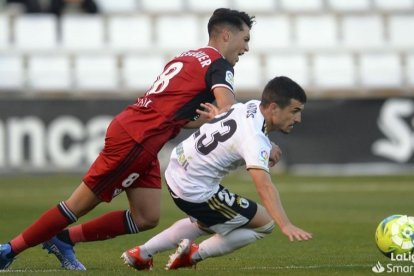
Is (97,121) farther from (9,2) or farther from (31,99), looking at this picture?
(9,2)

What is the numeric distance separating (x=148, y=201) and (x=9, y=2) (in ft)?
53.6

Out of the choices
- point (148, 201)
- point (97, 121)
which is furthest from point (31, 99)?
point (148, 201)

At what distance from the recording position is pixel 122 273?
7980mm

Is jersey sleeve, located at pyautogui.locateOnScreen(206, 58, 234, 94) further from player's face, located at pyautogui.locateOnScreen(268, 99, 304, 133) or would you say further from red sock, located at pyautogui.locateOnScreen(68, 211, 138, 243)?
red sock, located at pyautogui.locateOnScreen(68, 211, 138, 243)

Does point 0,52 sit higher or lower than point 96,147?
higher

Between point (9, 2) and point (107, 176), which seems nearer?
point (107, 176)

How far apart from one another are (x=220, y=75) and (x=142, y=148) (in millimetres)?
816

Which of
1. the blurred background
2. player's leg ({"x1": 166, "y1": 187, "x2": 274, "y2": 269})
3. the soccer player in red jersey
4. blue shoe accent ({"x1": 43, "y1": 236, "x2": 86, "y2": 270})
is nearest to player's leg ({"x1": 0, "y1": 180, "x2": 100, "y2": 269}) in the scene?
the soccer player in red jersey

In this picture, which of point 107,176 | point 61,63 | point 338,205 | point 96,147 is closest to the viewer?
point 107,176

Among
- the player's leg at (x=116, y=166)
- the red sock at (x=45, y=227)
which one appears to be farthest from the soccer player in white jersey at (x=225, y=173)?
the red sock at (x=45, y=227)

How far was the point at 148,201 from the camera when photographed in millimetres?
8508

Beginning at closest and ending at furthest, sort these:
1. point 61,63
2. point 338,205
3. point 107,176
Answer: point 107,176
point 338,205
point 61,63

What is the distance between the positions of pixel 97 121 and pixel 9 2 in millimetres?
4546

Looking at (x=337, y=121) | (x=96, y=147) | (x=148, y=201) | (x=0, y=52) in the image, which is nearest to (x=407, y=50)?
(x=337, y=121)
